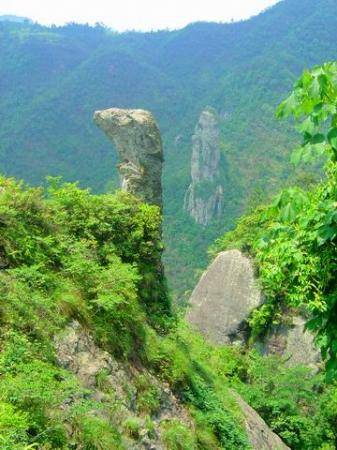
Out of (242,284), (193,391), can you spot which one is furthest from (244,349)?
(193,391)

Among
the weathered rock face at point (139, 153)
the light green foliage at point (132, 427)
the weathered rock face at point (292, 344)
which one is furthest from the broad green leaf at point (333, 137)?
the weathered rock face at point (292, 344)

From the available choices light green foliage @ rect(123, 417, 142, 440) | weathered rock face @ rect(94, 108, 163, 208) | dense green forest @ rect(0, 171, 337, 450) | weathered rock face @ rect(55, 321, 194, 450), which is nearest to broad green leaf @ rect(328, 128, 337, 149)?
dense green forest @ rect(0, 171, 337, 450)

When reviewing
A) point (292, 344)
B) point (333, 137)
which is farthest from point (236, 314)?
point (333, 137)

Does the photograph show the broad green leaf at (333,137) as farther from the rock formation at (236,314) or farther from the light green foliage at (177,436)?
the rock formation at (236,314)

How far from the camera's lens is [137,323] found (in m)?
9.34

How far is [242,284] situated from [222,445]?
41.5 ft

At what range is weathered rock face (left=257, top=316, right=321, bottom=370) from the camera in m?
19.4

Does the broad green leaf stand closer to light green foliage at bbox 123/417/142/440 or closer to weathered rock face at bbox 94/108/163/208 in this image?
light green foliage at bbox 123/417/142/440

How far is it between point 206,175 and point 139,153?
341ft

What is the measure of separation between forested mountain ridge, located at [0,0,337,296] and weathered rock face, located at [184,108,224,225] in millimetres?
2372

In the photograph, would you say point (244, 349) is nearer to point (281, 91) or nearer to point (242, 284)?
point (242, 284)

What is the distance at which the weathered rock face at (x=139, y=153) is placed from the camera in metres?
13.6

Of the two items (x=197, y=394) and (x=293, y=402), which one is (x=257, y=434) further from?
(x=293, y=402)

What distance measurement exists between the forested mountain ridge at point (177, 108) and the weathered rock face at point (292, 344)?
57926 mm
